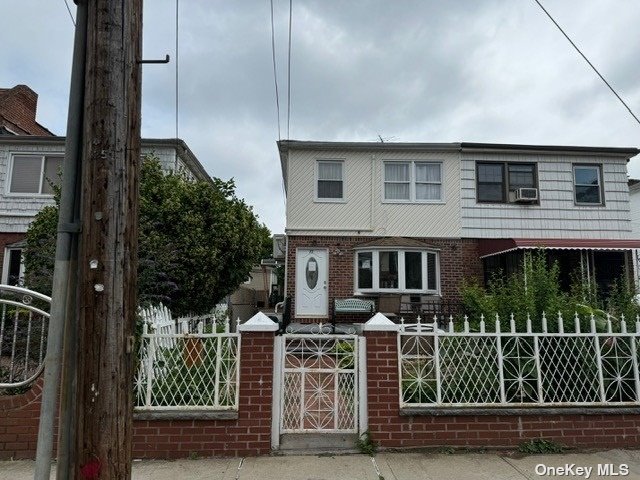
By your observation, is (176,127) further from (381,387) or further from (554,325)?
(554,325)

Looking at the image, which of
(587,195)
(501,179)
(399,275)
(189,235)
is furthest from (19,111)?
(587,195)

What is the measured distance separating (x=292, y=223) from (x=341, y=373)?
8893 mm

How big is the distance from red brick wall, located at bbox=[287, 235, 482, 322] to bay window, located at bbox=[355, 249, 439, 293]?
299 millimetres

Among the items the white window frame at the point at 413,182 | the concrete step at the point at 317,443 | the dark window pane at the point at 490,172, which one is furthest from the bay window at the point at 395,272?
the concrete step at the point at 317,443

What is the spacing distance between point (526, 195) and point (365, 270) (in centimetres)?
545

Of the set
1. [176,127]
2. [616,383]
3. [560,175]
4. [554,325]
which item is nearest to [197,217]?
[176,127]

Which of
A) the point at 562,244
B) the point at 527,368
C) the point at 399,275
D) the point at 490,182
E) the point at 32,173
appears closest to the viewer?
the point at 527,368

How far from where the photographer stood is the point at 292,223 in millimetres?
13383

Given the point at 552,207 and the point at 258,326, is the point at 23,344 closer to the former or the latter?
the point at 258,326

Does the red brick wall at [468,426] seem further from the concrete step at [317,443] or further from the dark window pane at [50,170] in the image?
the dark window pane at [50,170]

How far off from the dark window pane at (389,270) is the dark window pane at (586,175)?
20.9 ft

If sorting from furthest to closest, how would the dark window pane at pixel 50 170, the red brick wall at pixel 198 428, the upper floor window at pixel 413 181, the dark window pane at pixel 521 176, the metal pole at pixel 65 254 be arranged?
the dark window pane at pixel 521 176, the upper floor window at pixel 413 181, the dark window pane at pixel 50 170, the red brick wall at pixel 198 428, the metal pole at pixel 65 254

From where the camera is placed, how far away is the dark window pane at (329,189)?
1367 centimetres

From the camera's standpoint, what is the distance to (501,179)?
13.9 metres
